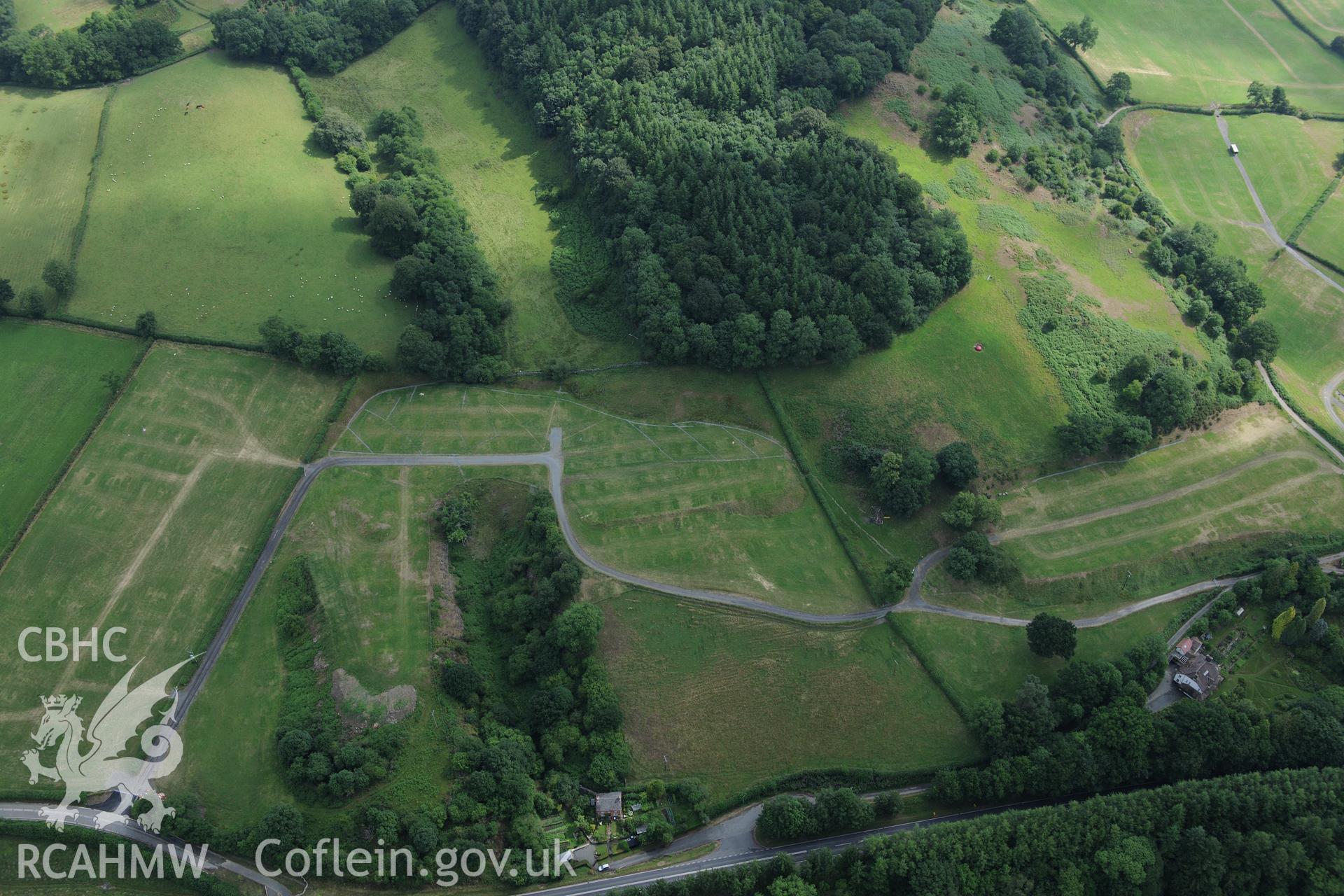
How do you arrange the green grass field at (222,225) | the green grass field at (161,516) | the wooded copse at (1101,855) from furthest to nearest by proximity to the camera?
1. the green grass field at (222,225)
2. the green grass field at (161,516)
3. the wooded copse at (1101,855)

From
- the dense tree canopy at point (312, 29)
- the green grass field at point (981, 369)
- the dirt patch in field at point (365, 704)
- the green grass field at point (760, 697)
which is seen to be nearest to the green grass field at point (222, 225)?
the dense tree canopy at point (312, 29)

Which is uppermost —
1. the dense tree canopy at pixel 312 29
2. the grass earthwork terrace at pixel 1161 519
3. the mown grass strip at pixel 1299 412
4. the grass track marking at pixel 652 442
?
the mown grass strip at pixel 1299 412

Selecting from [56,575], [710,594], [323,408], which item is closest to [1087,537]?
[710,594]

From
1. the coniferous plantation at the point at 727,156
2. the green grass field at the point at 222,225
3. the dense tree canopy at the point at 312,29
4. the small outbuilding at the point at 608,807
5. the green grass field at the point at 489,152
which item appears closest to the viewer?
the small outbuilding at the point at 608,807

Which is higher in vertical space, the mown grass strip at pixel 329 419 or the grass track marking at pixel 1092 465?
the grass track marking at pixel 1092 465

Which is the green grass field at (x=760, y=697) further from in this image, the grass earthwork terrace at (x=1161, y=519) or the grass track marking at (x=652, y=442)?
the grass track marking at (x=652, y=442)

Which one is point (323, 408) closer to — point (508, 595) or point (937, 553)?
point (508, 595)

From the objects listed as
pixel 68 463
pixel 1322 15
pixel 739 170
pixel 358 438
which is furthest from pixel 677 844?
pixel 1322 15

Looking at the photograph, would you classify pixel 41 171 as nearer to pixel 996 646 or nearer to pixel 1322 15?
pixel 996 646
